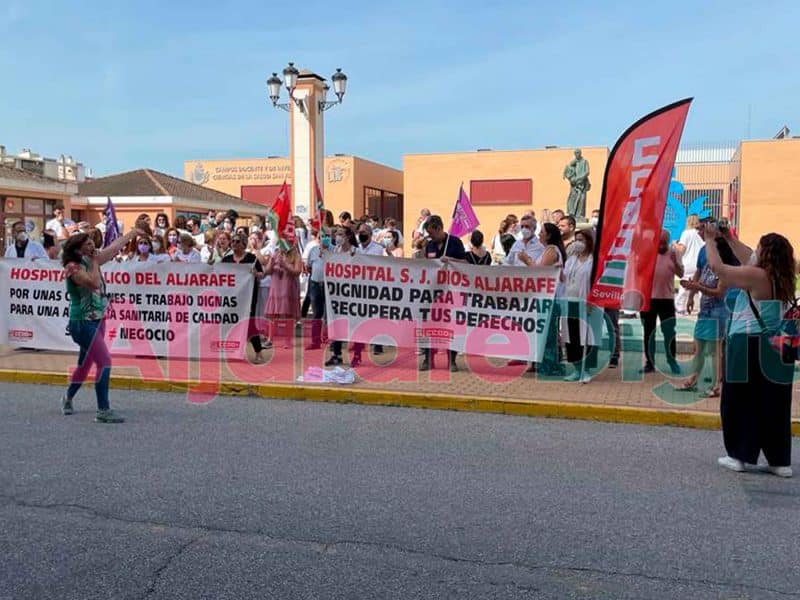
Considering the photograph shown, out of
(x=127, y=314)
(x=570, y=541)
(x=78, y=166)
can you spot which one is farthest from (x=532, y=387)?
(x=78, y=166)

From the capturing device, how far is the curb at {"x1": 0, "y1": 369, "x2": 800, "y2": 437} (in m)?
7.38

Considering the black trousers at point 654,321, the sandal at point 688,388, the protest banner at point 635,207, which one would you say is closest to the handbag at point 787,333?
the protest banner at point 635,207

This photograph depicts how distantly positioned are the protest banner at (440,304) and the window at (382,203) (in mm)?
39521

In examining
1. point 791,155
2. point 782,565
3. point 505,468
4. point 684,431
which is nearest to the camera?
point 782,565

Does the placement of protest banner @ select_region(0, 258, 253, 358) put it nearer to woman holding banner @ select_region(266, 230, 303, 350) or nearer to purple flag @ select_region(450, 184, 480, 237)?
woman holding banner @ select_region(266, 230, 303, 350)

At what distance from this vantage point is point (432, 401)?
807 centimetres

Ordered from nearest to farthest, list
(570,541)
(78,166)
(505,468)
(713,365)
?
1. (570,541)
2. (505,468)
3. (713,365)
4. (78,166)

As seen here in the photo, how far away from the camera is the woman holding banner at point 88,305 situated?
23.1 feet

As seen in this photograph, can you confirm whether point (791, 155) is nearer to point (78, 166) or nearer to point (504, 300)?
point (504, 300)

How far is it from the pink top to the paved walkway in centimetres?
97

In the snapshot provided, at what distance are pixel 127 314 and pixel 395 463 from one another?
5.87 metres

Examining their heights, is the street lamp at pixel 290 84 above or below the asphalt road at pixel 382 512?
above

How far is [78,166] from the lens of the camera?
196 ft

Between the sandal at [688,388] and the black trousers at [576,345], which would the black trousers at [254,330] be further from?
the sandal at [688,388]
